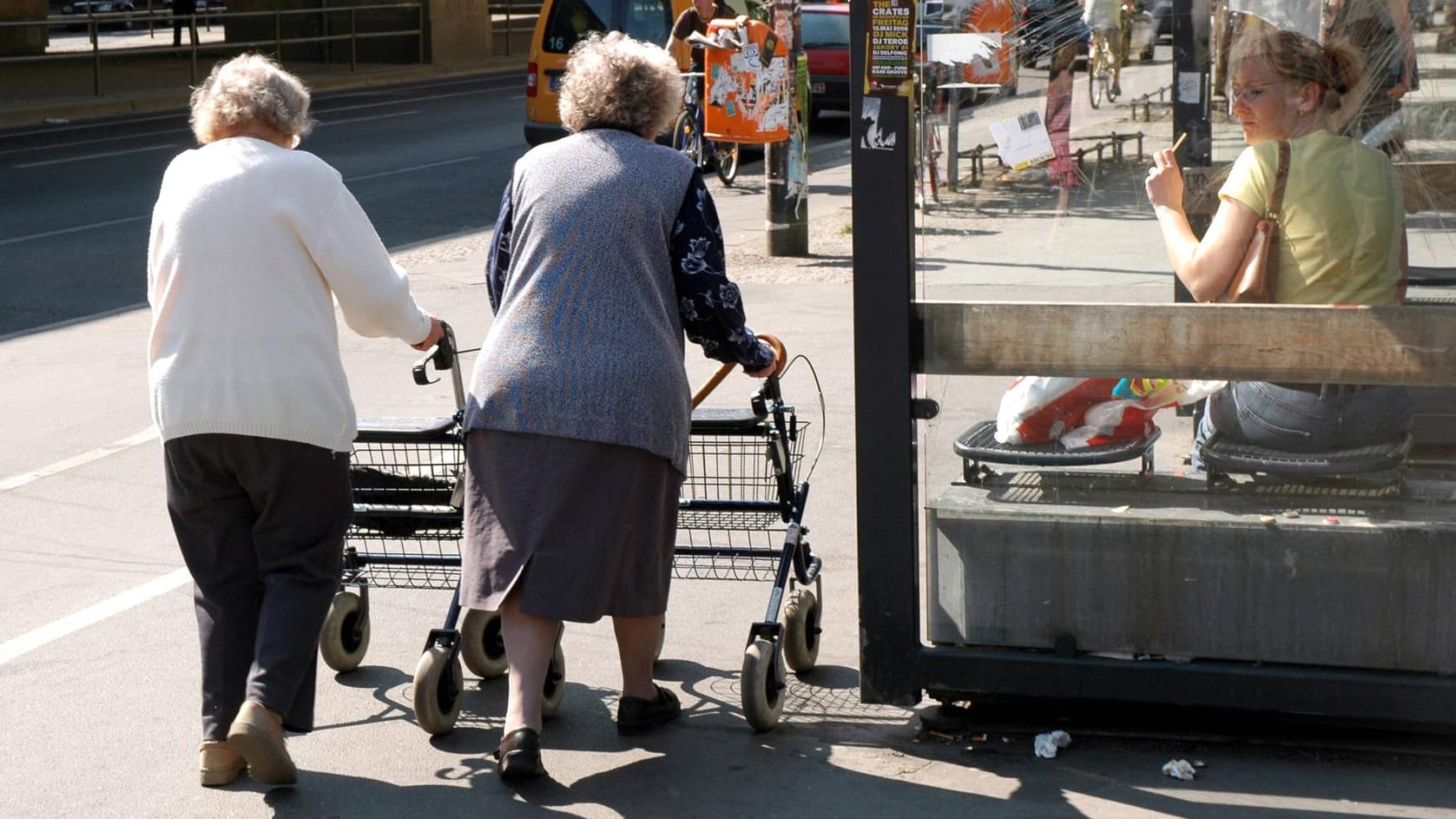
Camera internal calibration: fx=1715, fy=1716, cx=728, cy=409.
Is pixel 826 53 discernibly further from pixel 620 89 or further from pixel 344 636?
pixel 620 89

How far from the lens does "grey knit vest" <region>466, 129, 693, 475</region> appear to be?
394 centimetres

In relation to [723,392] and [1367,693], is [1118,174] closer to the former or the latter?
[1367,693]

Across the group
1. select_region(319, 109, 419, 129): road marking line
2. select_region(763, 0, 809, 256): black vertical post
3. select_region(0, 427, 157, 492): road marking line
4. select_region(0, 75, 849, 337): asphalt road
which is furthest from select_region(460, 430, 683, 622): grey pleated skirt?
select_region(319, 109, 419, 129): road marking line

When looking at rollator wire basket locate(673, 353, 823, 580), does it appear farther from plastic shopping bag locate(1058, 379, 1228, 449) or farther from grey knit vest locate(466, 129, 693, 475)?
plastic shopping bag locate(1058, 379, 1228, 449)

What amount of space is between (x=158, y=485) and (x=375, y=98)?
70.5ft

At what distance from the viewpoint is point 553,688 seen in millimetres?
4520

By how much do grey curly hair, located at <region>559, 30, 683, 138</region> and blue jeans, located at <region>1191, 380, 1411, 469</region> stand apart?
154 cm

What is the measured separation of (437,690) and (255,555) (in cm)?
56

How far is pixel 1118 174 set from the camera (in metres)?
4.18

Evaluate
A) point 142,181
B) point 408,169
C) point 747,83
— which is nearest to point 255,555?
point 747,83

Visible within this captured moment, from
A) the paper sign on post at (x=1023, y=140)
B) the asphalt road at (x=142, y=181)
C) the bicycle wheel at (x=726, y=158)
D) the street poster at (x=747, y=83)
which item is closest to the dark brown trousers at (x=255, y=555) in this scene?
the paper sign on post at (x=1023, y=140)

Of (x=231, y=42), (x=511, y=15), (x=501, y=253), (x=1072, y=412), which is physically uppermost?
(x=511, y=15)

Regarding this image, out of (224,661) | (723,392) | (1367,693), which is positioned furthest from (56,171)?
(1367,693)

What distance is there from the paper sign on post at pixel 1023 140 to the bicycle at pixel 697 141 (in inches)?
432
